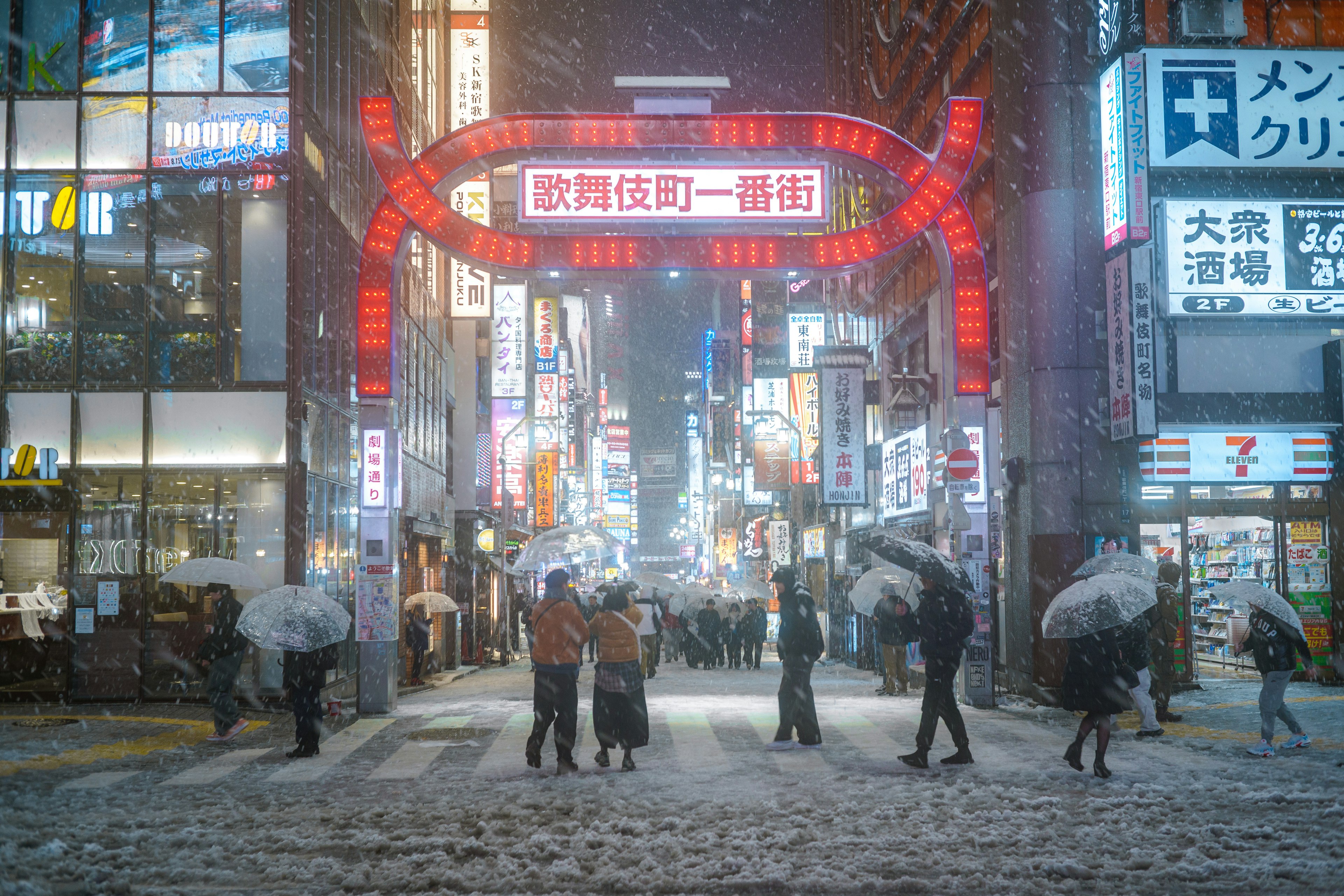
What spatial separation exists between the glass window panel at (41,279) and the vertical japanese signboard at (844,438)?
17.1 meters

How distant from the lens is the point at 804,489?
142ft

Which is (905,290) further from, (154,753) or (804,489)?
(154,753)

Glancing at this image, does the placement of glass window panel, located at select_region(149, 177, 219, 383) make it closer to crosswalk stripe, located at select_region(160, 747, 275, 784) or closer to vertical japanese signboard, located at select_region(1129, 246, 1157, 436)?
crosswalk stripe, located at select_region(160, 747, 275, 784)

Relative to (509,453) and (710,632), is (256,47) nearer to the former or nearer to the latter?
(710,632)

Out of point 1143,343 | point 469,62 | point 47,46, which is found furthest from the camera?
point 469,62

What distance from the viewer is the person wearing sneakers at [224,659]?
1305 centimetres

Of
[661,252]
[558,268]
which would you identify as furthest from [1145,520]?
[558,268]

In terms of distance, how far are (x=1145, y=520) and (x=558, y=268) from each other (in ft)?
35.0

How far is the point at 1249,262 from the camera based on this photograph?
1852 centimetres

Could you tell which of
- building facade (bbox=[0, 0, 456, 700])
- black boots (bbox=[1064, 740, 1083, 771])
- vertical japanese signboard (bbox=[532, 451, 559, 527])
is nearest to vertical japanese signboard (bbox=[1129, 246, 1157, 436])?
black boots (bbox=[1064, 740, 1083, 771])

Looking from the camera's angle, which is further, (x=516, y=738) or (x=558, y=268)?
(x=558, y=268)

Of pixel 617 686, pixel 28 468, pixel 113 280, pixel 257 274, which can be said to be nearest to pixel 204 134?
pixel 257 274

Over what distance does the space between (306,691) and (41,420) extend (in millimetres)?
9597

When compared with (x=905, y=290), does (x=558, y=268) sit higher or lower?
lower
